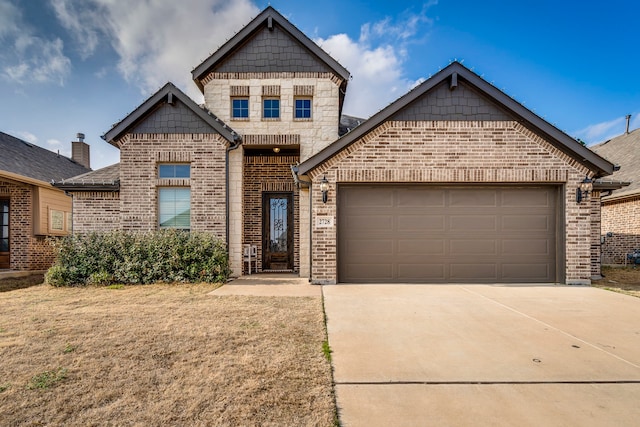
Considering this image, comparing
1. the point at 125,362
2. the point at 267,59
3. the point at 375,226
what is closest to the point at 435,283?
the point at 375,226

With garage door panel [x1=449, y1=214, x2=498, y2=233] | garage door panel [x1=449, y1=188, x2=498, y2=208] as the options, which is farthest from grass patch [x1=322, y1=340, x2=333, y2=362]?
garage door panel [x1=449, y1=188, x2=498, y2=208]

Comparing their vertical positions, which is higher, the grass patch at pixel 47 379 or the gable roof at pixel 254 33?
the gable roof at pixel 254 33

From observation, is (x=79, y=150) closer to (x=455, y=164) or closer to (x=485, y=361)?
(x=455, y=164)

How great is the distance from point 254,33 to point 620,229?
1636 centimetres

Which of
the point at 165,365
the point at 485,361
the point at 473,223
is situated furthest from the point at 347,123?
the point at 165,365

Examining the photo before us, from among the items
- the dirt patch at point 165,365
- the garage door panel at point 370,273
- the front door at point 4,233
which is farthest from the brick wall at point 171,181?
the front door at point 4,233

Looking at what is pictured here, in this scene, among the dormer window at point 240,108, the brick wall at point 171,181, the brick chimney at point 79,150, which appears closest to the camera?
the brick wall at point 171,181

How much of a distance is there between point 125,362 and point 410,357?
3193mm

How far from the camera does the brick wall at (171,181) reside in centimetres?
889

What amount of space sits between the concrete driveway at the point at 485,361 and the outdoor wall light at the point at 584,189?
2.69 metres

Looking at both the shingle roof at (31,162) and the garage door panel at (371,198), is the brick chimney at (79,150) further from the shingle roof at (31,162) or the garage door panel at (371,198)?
the garage door panel at (371,198)

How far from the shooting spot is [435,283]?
25.7ft

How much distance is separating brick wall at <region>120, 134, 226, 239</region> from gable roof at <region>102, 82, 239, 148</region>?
0.25 metres

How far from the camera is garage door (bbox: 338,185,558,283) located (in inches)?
310
